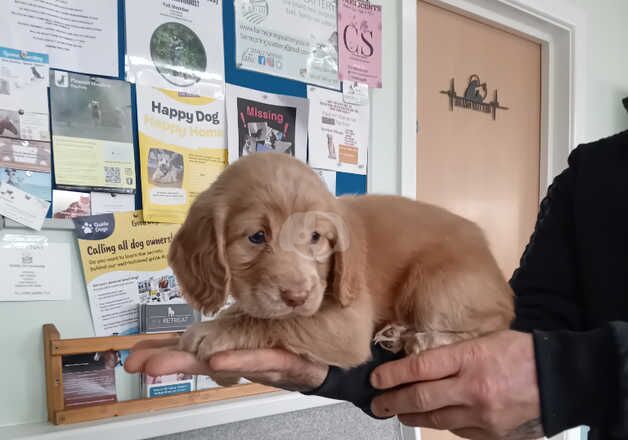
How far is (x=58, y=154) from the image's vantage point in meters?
1.31

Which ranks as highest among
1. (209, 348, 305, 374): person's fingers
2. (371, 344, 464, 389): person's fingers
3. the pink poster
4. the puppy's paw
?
the pink poster

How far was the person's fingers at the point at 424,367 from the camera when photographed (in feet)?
2.39

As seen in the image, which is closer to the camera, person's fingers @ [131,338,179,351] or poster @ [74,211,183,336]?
person's fingers @ [131,338,179,351]

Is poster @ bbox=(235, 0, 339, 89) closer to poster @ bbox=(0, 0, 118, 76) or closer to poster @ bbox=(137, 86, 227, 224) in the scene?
poster @ bbox=(137, 86, 227, 224)

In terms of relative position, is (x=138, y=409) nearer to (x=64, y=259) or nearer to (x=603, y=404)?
(x=64, y=259)

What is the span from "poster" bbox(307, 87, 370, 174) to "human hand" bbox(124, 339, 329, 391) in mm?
1117

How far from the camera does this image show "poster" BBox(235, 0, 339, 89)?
1.66 m

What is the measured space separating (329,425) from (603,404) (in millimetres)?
1240

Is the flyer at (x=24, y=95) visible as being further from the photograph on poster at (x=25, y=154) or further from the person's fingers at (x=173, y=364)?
the person's fingers at (x=173, y=364)

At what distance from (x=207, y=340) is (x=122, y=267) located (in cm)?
80

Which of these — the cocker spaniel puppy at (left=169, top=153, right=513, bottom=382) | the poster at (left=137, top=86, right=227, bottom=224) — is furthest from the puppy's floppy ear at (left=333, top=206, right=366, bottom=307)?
the poster at (left=137, top=86, right=227, bottom=224)

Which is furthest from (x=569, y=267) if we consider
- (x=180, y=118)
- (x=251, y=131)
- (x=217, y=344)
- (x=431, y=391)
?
(x=180, y=118)

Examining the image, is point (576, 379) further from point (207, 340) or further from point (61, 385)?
point (61, 385)

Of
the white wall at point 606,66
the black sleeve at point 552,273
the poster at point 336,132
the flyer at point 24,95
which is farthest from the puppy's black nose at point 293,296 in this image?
the white wall at point 606,66
